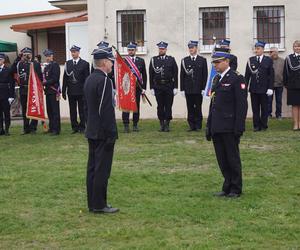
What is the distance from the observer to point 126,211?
7.81 meters

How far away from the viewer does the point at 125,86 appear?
47.2 feet

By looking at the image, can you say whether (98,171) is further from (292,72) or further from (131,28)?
(131,28)

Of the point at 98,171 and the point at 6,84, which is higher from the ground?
the point at 6,84

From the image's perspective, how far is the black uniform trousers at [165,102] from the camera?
15109mm

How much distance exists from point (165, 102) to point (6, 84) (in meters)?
3.82

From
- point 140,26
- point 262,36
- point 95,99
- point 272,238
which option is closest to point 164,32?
point 140,26

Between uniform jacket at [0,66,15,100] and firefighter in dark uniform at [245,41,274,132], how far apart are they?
221 inches

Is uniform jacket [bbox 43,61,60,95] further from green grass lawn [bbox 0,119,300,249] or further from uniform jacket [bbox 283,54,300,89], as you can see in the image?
uniform jacket [bbox 283,54,300,89]

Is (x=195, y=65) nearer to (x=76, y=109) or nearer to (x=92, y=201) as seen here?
(x=76, y=109)

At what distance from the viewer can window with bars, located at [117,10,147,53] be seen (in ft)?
61.2

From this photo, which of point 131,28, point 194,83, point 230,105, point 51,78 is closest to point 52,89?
point 51,78

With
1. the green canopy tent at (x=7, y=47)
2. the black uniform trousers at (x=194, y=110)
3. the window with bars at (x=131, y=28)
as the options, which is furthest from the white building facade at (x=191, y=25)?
the green canopy tent at (x=7, y=47)

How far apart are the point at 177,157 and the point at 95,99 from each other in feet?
13.5

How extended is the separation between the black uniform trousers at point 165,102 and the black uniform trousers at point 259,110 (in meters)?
1.88
